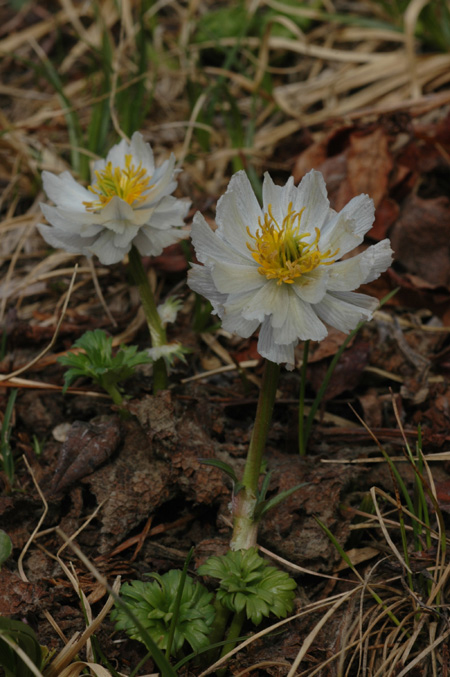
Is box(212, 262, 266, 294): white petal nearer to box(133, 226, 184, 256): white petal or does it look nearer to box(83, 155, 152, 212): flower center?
box(133, 226, 184, 256): white petal

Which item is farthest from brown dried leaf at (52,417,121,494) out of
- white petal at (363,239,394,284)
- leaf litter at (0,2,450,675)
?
white petal at (363,239,394,284)

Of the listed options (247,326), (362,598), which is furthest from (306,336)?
(362,598)

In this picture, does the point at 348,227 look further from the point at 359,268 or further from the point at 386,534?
the point at 386,534

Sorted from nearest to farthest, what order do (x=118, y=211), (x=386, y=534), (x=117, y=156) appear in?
(x=386, y=534) < (x=118, y=211) < (x=117, y=156)

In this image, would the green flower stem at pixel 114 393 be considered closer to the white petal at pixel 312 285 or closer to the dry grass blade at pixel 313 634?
the white petal at pixel 312 285

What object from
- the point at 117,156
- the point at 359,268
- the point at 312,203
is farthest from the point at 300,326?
the point at 117,156

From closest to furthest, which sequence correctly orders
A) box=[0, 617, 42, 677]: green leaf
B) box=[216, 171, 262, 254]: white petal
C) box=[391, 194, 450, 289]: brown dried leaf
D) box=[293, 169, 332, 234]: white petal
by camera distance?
1. box=[0, 617, 42, 677]: green leaf
2. box=[216, 171, 262, 254]: white petal
3. box=[293, 169, 332, 234]: white petal
4. box=[391, 194, 450, 289]: brown dried leaf
